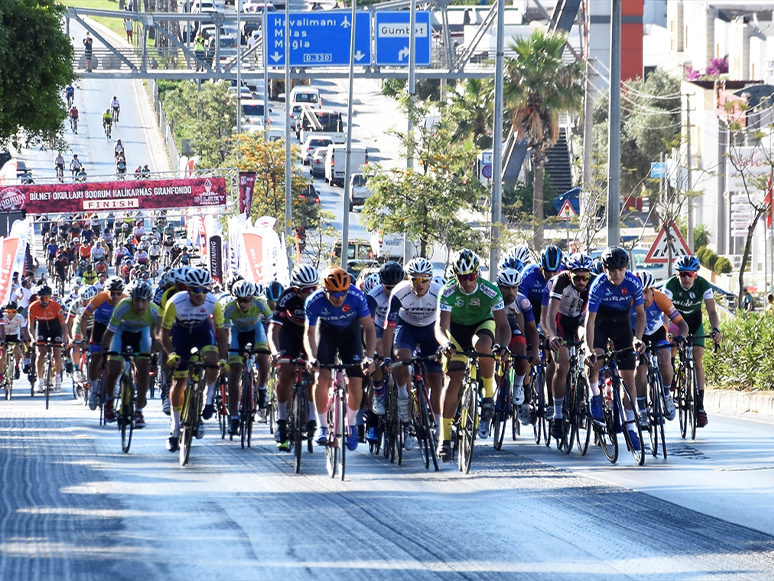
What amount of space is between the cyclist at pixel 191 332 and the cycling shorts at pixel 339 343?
1.60 meters

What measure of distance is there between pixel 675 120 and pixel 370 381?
6361cm

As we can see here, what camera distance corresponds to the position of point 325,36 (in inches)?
1950

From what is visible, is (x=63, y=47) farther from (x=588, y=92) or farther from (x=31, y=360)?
(x=588, y=92)

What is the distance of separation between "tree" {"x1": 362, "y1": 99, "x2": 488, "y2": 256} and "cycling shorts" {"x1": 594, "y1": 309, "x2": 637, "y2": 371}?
21.1 m

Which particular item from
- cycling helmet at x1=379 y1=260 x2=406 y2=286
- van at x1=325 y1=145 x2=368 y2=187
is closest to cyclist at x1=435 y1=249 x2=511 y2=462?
cycling helmet at x1=379 y1=260 x2=406 y2=286

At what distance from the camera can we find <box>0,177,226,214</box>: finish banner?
162ft

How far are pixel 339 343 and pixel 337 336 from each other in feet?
0.23

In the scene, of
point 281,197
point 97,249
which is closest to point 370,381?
point 97,249

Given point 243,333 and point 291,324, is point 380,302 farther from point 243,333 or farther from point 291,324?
point 243,333

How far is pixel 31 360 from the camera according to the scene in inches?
Answer: 1054

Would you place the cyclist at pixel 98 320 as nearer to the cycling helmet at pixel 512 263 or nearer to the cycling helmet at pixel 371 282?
the cycling helmet at pixel 371 282

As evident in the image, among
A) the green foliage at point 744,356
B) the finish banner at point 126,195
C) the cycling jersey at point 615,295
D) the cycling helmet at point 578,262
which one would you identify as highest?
the finish banner at point 126,195

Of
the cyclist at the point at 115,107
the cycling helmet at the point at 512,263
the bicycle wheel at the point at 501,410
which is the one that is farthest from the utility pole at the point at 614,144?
the cyclist at the point at 115,107

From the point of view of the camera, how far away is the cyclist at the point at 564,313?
14234mm
